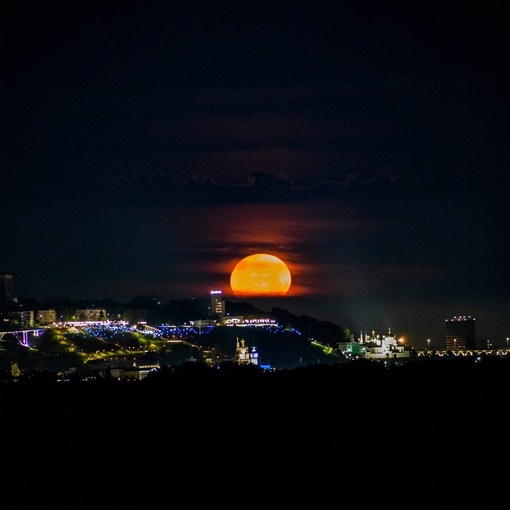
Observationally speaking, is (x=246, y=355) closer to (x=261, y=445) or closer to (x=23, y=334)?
(x=23, y=334)

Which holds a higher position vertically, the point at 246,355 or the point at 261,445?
the point at 246,355

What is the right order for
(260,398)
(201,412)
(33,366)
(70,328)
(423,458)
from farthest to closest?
1. (70,328)
2. (33,366)
3. (260,398)
4. (201,412)
5. (423,458)

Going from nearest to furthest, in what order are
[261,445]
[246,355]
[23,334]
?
1. [261,445]
2. [23,334]
3. [246,355]

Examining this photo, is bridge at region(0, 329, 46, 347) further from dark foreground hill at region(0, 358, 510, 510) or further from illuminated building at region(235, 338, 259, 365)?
dark foreground hill at region(0, 358, 510, 510)

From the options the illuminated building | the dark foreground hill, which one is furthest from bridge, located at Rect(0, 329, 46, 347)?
the dark foreground hill

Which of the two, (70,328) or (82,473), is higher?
(70,328)

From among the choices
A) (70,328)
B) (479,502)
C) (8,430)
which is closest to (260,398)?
(8,430)

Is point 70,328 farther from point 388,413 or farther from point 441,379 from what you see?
point 388,413

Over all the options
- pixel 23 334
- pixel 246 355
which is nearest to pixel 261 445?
pixel 246 355
